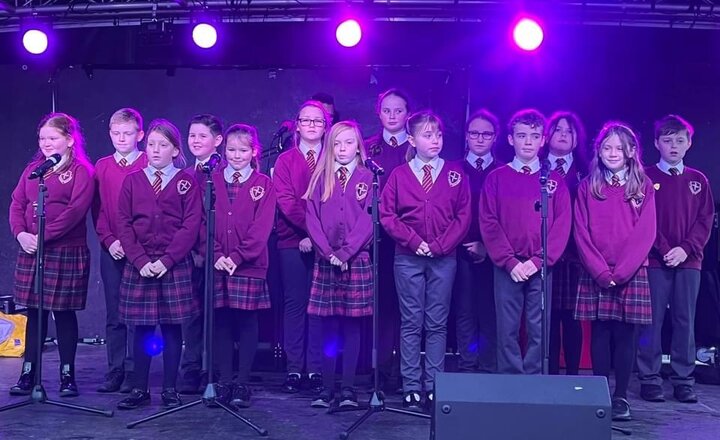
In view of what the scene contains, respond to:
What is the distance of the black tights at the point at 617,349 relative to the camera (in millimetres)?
5355

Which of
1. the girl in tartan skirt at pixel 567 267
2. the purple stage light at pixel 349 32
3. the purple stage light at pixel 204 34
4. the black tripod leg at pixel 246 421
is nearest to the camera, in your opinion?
the black tripod leg at pixel 246 421

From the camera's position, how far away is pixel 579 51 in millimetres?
7422

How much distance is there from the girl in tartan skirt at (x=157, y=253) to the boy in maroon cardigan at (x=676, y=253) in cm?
296

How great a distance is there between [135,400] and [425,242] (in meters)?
1.94

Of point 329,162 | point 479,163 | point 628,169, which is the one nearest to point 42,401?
point 329,162

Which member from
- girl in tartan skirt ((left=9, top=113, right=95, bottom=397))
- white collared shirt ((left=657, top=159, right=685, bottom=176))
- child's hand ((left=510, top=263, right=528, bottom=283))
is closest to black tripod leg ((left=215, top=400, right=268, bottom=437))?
girl in tartan skirt ((left=9, top=113, right=95, bottom=397))

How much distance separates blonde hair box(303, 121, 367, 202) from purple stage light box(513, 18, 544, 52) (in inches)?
66.0

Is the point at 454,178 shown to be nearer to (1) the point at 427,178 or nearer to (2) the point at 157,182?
(1) the point at 427,178

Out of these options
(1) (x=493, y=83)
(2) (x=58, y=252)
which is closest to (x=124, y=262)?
(2) (x=58, y=252)

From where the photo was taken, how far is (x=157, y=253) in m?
5.38

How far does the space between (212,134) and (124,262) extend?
1.01 meters

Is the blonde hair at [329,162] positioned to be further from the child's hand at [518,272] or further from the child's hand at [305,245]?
the child's hand at [518,272]

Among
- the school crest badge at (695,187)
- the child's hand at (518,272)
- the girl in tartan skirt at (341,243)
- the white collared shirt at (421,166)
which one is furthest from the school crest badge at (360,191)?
the school crest badge at (695,187)

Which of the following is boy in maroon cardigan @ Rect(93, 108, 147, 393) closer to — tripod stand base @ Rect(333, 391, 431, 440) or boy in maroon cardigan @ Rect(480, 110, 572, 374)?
tripod stand base @ Rect(333, 391, 431, 440)
